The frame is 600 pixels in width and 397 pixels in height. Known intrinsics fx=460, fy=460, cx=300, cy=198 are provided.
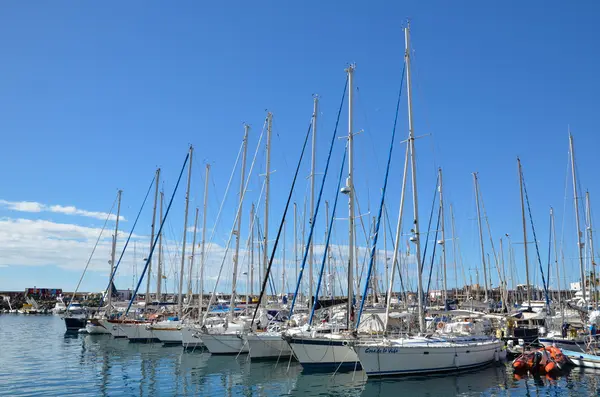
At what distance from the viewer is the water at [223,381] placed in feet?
68.4

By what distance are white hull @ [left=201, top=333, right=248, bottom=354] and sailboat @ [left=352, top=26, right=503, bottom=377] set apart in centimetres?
1131

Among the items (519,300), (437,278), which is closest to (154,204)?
(437,278)

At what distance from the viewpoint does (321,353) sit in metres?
24.7

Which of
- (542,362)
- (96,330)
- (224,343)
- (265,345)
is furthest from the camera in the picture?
(96,330)

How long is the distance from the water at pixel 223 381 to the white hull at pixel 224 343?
2.28 feet

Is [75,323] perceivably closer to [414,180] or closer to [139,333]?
[139,333]

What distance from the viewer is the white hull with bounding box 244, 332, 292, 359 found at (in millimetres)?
29062

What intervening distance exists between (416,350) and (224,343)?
13723 mm

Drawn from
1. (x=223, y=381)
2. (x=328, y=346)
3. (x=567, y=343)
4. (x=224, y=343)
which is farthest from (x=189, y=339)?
(x=567, y=343)

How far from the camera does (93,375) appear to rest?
24.9 meters

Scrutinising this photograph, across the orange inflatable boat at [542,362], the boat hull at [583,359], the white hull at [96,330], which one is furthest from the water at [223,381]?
the white hull at [96,330]

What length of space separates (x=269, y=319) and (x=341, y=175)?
489 inches

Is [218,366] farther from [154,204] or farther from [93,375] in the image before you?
[154,204]

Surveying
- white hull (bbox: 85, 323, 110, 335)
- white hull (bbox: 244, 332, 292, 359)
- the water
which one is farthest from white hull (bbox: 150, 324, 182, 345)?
white hull (bbox: 244, 332, 292, 359)
